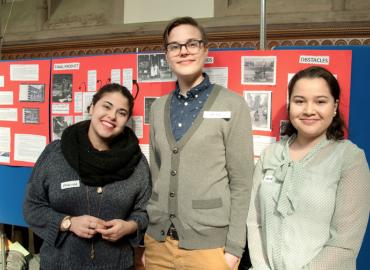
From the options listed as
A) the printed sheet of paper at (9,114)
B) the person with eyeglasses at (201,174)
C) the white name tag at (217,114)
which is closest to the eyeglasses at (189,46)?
the person with eyeglasses at (201,174)

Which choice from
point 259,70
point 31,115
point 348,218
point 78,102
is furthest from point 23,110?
point 348,218

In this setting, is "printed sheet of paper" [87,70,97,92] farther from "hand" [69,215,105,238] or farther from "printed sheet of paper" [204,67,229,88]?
"hand" [69,215,105,238]

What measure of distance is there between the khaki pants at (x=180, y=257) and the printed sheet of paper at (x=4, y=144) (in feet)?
4.83

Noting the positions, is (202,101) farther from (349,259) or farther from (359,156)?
(349,259)

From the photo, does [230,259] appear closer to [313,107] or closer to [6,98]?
[313,107]

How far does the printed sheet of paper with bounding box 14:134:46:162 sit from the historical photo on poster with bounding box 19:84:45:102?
0.25 meters

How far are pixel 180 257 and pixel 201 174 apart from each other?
0.35 metres

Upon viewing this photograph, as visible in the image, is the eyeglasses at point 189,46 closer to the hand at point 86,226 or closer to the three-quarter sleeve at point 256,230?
the three-quarter sleeve at point 256,230

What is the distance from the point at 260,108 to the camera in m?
1.85

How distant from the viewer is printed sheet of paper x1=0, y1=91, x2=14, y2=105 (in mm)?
2514

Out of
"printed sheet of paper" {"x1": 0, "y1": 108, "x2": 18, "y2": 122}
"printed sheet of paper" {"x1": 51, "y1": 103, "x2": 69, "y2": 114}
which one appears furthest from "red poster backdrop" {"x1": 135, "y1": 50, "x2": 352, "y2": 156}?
"printed sheet of paper" {"x1": 0, "y1": 108, "x2": 18, "y2": 122}

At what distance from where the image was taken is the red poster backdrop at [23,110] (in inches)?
94.7

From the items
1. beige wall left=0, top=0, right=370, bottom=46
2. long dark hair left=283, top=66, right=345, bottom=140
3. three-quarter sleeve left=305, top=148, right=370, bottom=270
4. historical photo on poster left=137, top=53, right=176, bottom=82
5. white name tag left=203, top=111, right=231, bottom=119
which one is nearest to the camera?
three-quarter sleeve left=305, top=148, right=370, bottom=270

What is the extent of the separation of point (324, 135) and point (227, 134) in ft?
1.20
